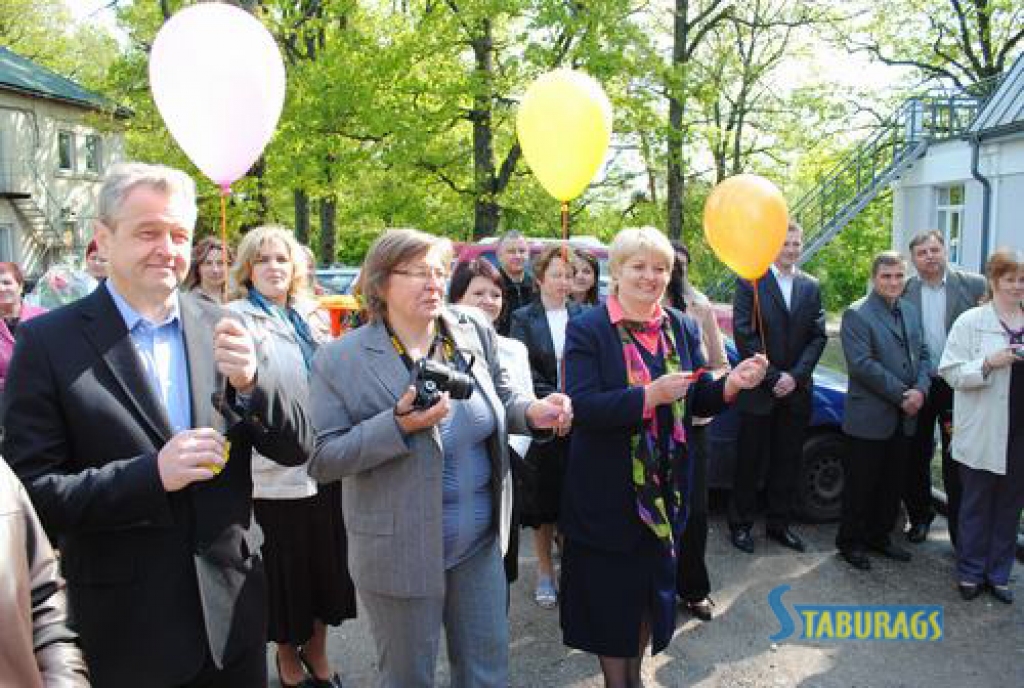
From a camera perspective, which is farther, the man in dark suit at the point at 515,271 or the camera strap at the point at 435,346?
the man in dark suit at the point at 515,271

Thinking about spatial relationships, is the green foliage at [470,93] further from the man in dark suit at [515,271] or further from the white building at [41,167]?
the man in dark suit at [515,271]

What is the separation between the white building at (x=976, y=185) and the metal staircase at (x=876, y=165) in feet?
1.35

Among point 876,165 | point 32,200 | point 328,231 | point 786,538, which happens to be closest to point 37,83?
point 32,200

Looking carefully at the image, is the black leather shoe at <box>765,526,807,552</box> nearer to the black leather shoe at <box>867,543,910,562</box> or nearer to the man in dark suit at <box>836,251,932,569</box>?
the man in dark suit at <box>836,251,932,569</box>

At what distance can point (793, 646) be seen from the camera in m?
4.21

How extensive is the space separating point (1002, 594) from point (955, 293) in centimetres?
205

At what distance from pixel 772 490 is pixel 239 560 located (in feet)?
13.7

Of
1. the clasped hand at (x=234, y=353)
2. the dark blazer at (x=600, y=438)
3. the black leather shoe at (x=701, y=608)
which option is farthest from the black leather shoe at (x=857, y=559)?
the clasped hand at (x=234, y=353)

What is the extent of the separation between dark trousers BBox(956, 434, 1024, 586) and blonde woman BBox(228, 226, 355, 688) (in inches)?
138

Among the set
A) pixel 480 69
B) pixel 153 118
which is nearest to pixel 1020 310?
pixel 480 69

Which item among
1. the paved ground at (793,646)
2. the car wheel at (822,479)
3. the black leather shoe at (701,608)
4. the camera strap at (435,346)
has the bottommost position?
the paved ground at (793,646)

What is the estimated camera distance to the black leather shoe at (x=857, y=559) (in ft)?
16.8

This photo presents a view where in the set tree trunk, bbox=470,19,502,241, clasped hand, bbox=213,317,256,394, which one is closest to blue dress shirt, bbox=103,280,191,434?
clasped hand, bbox=213,317,256,394

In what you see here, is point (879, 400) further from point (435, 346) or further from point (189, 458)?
point (189, 458)
